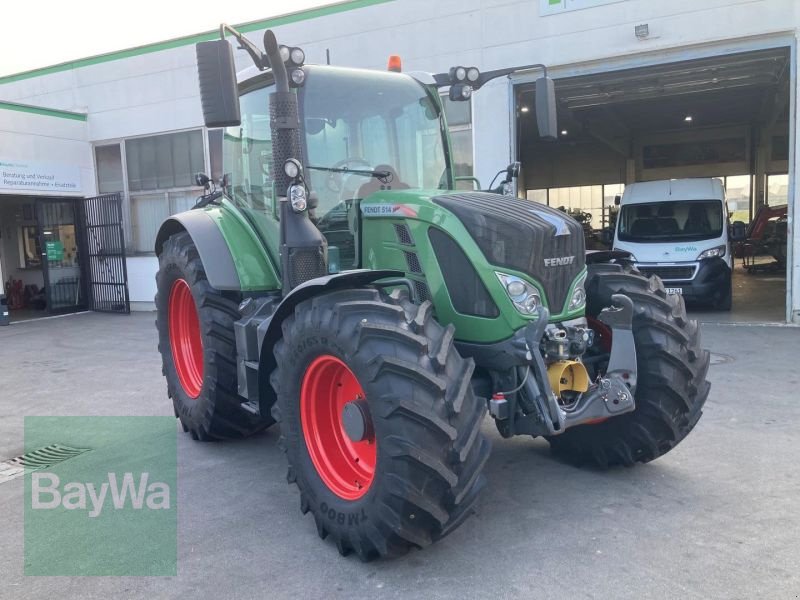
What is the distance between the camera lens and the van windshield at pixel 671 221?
36.1 ft

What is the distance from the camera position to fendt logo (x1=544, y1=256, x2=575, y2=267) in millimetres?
3463

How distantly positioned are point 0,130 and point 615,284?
11.8m

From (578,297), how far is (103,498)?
10.0 ft

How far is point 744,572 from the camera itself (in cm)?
297

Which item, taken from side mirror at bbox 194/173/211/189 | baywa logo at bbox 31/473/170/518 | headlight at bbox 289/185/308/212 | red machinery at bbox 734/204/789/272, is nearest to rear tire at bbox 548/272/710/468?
headlight at bbox 289/185/308/212

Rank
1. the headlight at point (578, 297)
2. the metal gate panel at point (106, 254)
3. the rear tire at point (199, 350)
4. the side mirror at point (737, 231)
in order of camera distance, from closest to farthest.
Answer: the headlight at point (578, 297), the rear tire at point (199, 350), the side mirror at point (737, 231), the metal gate panel at point (106, 254)

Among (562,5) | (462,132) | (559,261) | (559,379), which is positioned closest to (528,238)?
(559,261)

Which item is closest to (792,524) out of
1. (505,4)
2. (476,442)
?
(476,442)

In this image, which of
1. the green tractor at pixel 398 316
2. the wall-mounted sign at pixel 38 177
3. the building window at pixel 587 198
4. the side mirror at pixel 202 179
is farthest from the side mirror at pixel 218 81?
the building window at pixel 587 198

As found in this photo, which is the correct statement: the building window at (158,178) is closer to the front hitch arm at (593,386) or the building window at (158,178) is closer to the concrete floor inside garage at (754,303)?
the concrete floor inside garage at (754,303)

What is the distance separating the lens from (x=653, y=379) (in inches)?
146

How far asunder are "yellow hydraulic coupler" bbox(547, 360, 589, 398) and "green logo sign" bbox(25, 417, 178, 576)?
2.05m

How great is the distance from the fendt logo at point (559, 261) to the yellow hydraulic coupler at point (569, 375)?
0.50m

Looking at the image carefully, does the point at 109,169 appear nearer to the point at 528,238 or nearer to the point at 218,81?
the point at 218,81
